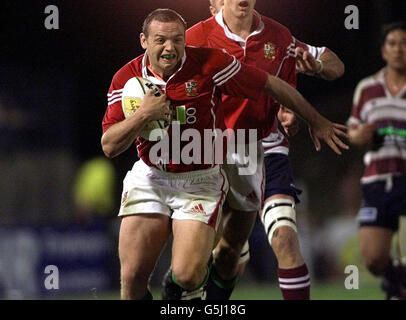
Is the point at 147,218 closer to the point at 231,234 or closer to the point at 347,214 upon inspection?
the point at 231,234

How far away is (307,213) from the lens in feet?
30.4

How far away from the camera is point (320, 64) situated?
209 inches

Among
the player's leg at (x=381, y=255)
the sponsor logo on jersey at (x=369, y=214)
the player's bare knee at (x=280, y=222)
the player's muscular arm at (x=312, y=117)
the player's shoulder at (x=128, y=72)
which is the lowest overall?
the player's leg at (x=381, y=255)

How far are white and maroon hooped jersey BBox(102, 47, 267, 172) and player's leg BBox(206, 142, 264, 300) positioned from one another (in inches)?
21.7

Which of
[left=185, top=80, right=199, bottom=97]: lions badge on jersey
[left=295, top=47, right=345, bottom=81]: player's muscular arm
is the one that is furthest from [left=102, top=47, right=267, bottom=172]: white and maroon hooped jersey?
[left=295, top=47, right=345, bottom=81]: player's muscular arm

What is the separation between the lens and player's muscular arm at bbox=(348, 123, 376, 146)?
6332 mm

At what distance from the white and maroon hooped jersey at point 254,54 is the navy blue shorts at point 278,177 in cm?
18

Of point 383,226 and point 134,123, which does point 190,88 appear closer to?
point 134,123

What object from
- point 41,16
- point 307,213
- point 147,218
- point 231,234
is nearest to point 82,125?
point 41,16

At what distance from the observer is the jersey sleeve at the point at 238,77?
15.5 feet

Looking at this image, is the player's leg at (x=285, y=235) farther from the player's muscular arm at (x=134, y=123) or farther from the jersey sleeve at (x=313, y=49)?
the player's muscular arm at (x=134, y=123)

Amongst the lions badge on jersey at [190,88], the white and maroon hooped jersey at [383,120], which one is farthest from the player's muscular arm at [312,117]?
the white and maroon hooped jersey at [383,120]

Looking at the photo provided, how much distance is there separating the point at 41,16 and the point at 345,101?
10.0 ft
